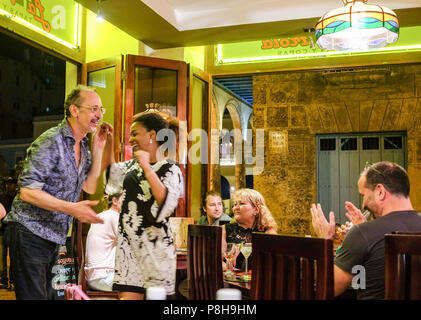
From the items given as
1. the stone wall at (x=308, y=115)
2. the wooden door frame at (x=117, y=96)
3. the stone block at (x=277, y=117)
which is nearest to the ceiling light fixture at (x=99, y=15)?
the wooden door frame at (x=117, y=96)

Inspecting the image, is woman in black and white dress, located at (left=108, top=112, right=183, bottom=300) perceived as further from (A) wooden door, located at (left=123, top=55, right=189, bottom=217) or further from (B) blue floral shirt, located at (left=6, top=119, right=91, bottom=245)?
(A) wooden door, located at (left=123, top=55, right=189, bottom=217)

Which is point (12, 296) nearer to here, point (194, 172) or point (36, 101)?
point (194, 172)

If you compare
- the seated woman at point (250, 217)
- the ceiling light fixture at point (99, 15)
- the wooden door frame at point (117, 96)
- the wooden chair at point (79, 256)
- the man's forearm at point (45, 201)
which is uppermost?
the ceiling light fixture at point (99, 15)

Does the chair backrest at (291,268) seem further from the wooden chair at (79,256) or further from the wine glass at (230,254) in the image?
the wooden chair at (79,256)

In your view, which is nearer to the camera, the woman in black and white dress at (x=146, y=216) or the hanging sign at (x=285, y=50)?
the woman in black and white dress at (x=146, y=216)

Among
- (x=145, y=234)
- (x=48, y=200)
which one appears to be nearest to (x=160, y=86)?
(x=145, y=234)

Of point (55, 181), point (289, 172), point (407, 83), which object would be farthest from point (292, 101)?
point (55, 181)

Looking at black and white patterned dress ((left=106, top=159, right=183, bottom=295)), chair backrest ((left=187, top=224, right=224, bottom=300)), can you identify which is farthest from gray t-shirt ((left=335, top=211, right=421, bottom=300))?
black and white patterned dress ((left=106, top=159, right=183, bottom=295))

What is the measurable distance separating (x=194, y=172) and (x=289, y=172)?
70.4 inches

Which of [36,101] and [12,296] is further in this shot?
[36,101]

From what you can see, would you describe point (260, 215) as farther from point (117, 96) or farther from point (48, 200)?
point (117, 96)

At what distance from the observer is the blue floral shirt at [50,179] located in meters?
2.07

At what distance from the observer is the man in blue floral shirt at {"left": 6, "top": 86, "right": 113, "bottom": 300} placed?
6.64 ft

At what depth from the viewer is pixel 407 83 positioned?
7.08 metres
